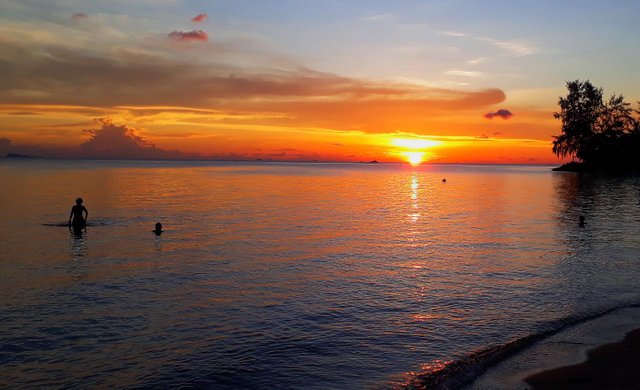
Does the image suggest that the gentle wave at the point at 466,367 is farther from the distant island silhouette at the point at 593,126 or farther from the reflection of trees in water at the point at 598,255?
the distant island silhouette at the point at 593,126

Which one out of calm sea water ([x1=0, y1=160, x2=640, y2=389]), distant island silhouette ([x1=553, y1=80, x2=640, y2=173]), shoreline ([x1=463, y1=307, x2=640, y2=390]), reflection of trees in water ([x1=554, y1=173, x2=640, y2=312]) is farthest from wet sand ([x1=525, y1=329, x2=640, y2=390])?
distant island silhouette ([x1=553, y1=80, x2=640, y2=173])

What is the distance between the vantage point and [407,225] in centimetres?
4281

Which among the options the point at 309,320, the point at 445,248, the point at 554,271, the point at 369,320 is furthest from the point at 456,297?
the point at 445,248

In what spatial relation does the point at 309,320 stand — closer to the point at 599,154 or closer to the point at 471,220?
the point at 471,220

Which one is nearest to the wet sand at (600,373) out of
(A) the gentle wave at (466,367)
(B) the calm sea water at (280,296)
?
(A) the gentle wave at (466,367)

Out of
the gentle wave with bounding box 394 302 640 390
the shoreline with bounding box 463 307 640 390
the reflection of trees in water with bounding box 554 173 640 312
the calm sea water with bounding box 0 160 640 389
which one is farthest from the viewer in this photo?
the reflection of trees in water with bounding box 554 173 640 312

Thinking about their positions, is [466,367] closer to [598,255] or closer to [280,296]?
[280,296]

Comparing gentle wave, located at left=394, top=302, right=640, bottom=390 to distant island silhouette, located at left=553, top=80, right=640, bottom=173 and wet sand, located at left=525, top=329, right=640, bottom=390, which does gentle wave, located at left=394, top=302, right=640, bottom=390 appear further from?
distant island silhouette, located at left=553, top=80, right=640, bottom=173

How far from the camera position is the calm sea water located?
42.1 feet

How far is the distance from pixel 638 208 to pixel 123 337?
196 feet

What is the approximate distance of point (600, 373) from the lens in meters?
11.2

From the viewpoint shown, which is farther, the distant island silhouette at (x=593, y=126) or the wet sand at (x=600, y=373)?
the distant island silhouette at (x=593, y=126)

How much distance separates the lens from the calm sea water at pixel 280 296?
42.1ft

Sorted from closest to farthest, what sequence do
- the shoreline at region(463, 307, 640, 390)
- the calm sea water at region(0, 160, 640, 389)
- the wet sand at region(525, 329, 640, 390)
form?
the wet sand at region(525, 329, 640, 390) < the shoreline at region(463, 307, 640, 390) < the calm sea water at region(0, 160, 640, 389)
